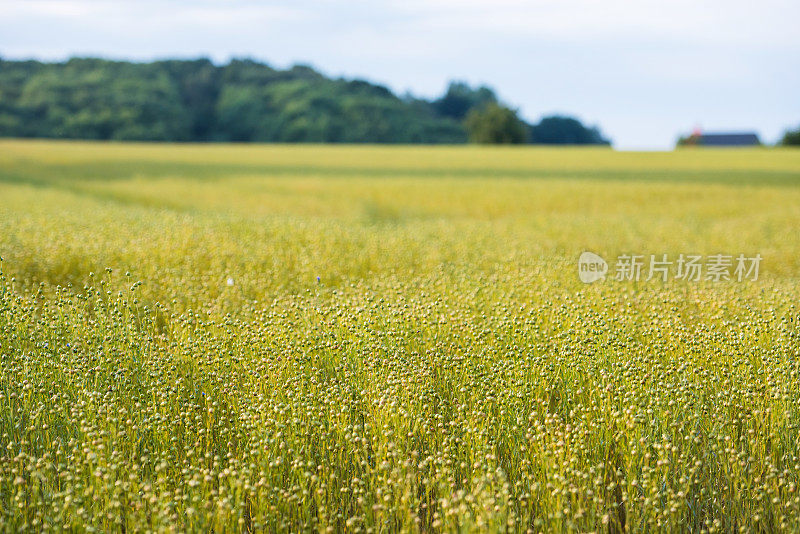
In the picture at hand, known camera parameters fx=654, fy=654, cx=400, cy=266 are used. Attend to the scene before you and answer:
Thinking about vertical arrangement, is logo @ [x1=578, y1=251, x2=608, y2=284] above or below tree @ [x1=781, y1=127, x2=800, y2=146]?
below

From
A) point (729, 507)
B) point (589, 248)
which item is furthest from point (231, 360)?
point (589, 248)

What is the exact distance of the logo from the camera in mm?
7574

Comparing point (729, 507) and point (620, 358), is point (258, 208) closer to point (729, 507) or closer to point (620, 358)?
point (620, 358)

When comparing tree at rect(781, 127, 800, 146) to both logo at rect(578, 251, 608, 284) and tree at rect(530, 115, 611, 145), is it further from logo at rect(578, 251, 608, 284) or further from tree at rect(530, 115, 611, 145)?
logo at rect(578, 251, 608, 284)
